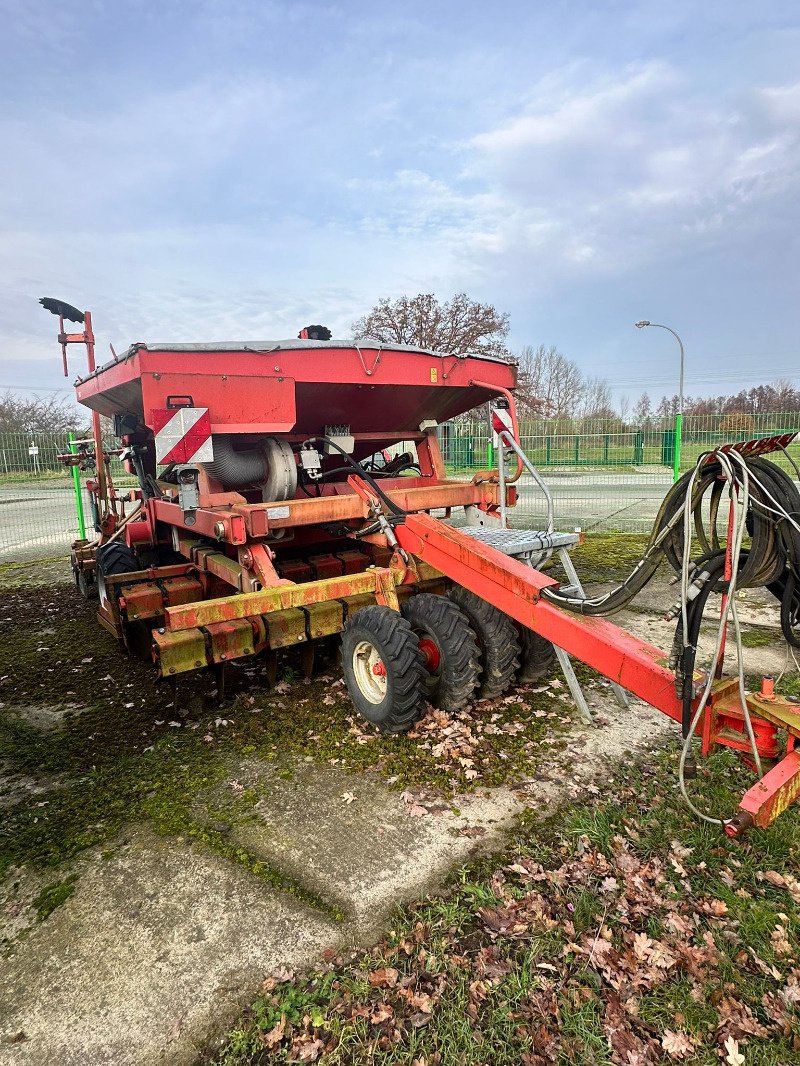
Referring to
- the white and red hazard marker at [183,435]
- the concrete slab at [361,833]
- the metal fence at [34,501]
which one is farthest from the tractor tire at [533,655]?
the metal fence at [34,501]

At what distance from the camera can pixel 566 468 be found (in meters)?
15.4

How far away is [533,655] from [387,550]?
1.30m

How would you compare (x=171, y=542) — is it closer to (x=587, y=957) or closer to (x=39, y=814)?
(x=39, y=814)

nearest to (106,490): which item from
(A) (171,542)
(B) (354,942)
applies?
(A) (171,542)

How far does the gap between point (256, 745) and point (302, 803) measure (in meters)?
0.72

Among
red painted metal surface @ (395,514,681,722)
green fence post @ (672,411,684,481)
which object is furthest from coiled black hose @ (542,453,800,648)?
green fence post @ (672,411,684,481)

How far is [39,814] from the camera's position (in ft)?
10.3

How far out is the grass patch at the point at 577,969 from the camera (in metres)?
1.91

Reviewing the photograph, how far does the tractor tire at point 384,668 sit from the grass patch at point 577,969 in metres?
1.04

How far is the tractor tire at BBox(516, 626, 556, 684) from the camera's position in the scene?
13.8ft

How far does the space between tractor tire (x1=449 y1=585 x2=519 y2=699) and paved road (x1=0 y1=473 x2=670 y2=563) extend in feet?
26.7

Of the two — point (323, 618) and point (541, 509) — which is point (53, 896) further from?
point (541, 509)

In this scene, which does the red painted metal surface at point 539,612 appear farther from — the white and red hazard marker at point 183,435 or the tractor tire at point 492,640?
the white and red hazard marker at point 183,435

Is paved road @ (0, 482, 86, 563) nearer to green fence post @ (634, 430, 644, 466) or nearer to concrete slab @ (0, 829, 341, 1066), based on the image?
concrete slab @ (0, 829, 341, 1066)
